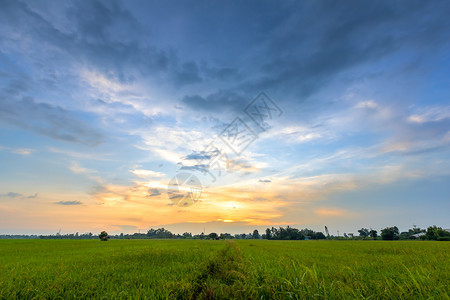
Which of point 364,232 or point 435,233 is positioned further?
point 364,232

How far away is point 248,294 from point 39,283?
4.97 meters

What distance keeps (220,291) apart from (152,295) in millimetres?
1339

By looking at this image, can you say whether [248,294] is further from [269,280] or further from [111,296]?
[111,296]

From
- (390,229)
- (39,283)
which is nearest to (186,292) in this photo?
(39,283)

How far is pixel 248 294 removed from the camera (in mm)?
3797

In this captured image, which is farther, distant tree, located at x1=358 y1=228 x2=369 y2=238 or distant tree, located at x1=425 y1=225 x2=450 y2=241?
distant tree, located at x1=358 y1=228 x2=369 y2=238

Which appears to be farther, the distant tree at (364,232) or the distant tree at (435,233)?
the distant tree at (364,232)

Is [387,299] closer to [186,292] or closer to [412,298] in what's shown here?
[412,298]

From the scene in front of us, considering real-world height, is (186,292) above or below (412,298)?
below

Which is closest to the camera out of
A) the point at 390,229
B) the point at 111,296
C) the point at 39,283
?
the point at 111,296

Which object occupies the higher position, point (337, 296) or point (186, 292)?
point (337, 296)

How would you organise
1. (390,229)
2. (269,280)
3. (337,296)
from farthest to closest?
(390,229) < (269,280) < (337,296)

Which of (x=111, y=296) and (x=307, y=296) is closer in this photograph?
(x=307, y=296)

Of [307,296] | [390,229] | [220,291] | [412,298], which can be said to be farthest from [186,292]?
[390,229]
